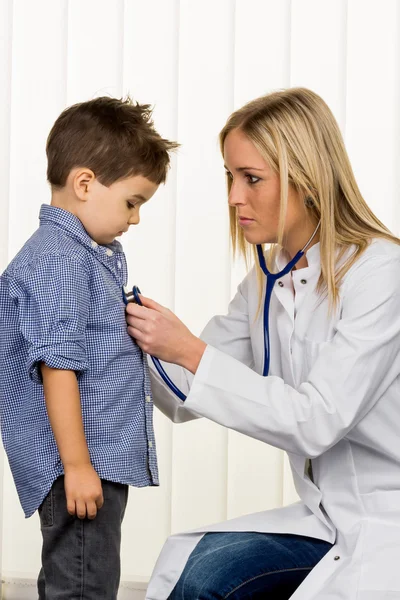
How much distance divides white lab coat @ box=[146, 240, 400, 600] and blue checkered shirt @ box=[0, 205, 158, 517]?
0.41 ft

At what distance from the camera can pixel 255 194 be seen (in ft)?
5.16

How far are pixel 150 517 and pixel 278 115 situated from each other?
1219mm

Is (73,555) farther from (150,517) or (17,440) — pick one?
(150,517)

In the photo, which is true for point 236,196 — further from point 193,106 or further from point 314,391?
point 193,106

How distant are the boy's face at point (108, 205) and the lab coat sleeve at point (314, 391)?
0.29 metres

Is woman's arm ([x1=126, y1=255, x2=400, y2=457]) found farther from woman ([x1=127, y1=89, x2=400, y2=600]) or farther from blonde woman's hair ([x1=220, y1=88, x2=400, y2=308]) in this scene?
blonde woman's hair ([x1=220, y1=88, x2=400, y2=308])

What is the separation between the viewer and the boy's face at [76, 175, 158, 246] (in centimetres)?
144

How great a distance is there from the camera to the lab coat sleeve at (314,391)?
1.39m

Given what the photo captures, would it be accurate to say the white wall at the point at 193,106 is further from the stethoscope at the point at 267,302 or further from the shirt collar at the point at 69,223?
the shirt collar at the point at 69,223

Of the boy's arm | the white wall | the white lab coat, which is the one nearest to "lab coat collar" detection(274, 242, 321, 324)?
the white lab coat

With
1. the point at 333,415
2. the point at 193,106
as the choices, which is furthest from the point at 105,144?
the point at 193,106

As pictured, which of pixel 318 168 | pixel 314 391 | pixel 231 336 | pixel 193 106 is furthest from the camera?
pixel 193 106

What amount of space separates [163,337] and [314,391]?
0.92ft

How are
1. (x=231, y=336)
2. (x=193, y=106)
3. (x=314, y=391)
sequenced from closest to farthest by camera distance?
(x=314, y=391), (x=231, y=336), (x=193, y=106)
